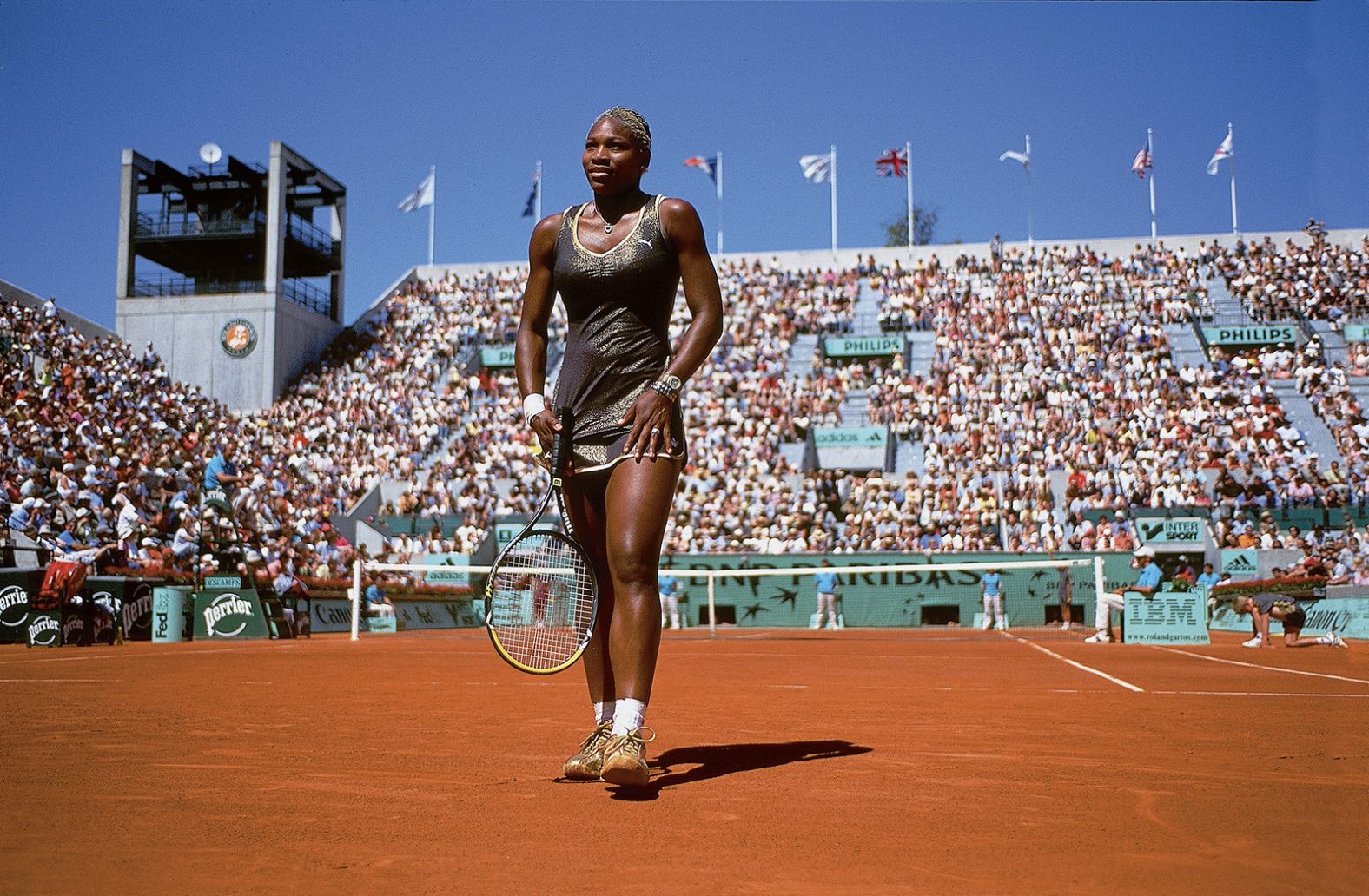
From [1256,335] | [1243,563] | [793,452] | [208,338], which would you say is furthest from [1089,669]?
[208,338]

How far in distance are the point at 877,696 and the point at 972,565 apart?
15571mm

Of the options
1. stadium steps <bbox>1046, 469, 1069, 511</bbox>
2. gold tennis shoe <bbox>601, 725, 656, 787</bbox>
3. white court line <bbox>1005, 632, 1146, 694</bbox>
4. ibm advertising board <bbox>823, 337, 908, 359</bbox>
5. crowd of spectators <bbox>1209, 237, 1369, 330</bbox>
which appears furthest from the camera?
ibm advertising board <bbox>823, 337, 908, 359</bbox>

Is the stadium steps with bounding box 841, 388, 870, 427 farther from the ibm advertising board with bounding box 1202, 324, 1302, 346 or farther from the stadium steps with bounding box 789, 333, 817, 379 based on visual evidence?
the ibm advertising board with bounding box 1202, 324, 1302, 346

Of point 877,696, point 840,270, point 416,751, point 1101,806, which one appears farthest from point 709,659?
point 840,270

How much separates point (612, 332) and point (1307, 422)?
1152 inches

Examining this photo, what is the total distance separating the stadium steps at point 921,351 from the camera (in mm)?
34125

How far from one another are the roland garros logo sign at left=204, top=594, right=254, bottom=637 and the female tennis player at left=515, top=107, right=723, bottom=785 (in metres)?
15.5

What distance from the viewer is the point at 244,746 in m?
4.58

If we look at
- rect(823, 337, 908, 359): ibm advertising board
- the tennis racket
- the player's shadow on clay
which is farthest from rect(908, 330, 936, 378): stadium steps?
the tennis racket

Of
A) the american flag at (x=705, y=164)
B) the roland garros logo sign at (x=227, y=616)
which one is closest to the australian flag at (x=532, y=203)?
the american flag at (x=705, y=164)

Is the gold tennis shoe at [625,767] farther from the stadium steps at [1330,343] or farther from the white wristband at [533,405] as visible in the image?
the stadium steps at [1330,343]

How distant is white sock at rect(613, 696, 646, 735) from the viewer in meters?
3.88

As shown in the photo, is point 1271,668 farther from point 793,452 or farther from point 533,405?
point 793,452

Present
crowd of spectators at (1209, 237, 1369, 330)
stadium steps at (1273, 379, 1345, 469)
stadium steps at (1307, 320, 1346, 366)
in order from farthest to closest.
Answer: crowd of spectators at (1209, 237, 1369, 330) < stadium steps at (1307, 320, 1346, 366) < stadium steps at (1273, 379, 1345, 469)
